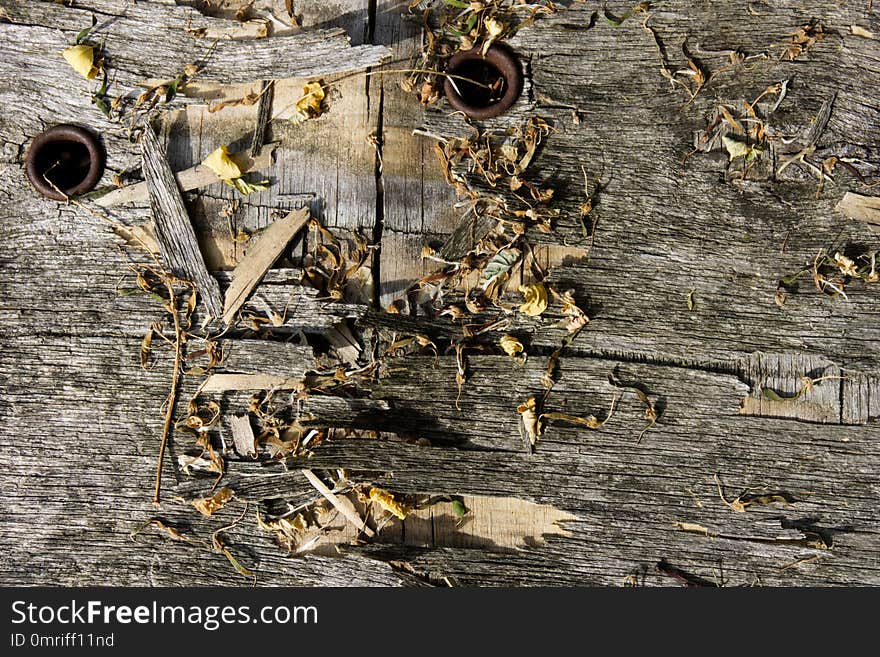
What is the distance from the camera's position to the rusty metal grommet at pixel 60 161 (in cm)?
244

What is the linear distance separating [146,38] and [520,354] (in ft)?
6.45

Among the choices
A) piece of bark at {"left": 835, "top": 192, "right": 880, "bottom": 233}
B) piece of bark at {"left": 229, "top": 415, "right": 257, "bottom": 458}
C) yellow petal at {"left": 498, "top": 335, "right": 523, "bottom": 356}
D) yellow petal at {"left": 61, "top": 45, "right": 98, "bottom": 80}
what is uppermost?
yellow petal at {"left": 61, "top": 45, "right": 98, "bottom": 80}

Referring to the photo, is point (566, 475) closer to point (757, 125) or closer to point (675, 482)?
point (675, 482)

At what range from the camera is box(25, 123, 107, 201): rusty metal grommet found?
244 cm

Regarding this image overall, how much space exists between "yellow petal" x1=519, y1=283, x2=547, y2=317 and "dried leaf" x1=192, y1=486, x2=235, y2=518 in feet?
4.47

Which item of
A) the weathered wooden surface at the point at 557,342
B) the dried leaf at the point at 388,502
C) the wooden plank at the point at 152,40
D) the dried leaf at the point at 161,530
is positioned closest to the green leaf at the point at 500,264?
the weathered wooden surface at the point at 557,342

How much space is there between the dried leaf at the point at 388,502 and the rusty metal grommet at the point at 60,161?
1.67 m

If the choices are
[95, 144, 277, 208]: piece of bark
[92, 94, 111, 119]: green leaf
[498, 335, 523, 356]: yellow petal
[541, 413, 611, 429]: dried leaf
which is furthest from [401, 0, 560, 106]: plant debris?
[541, 413, 611, 429]: dried leaf

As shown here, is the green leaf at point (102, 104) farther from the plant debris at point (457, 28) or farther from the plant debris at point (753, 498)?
the plant debris at point (753, 498)

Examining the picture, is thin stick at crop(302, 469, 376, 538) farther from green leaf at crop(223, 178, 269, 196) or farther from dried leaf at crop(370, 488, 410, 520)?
green leaf at crop(223, 178, 269, 196)

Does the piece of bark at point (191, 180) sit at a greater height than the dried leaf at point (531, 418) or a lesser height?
greater

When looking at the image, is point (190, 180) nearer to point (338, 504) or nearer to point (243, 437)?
point (243, 437)

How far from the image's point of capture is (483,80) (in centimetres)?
251

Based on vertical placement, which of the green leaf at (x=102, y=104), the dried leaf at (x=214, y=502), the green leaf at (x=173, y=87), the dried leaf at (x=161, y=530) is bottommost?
the dried leaf at (x=161, y=530)
